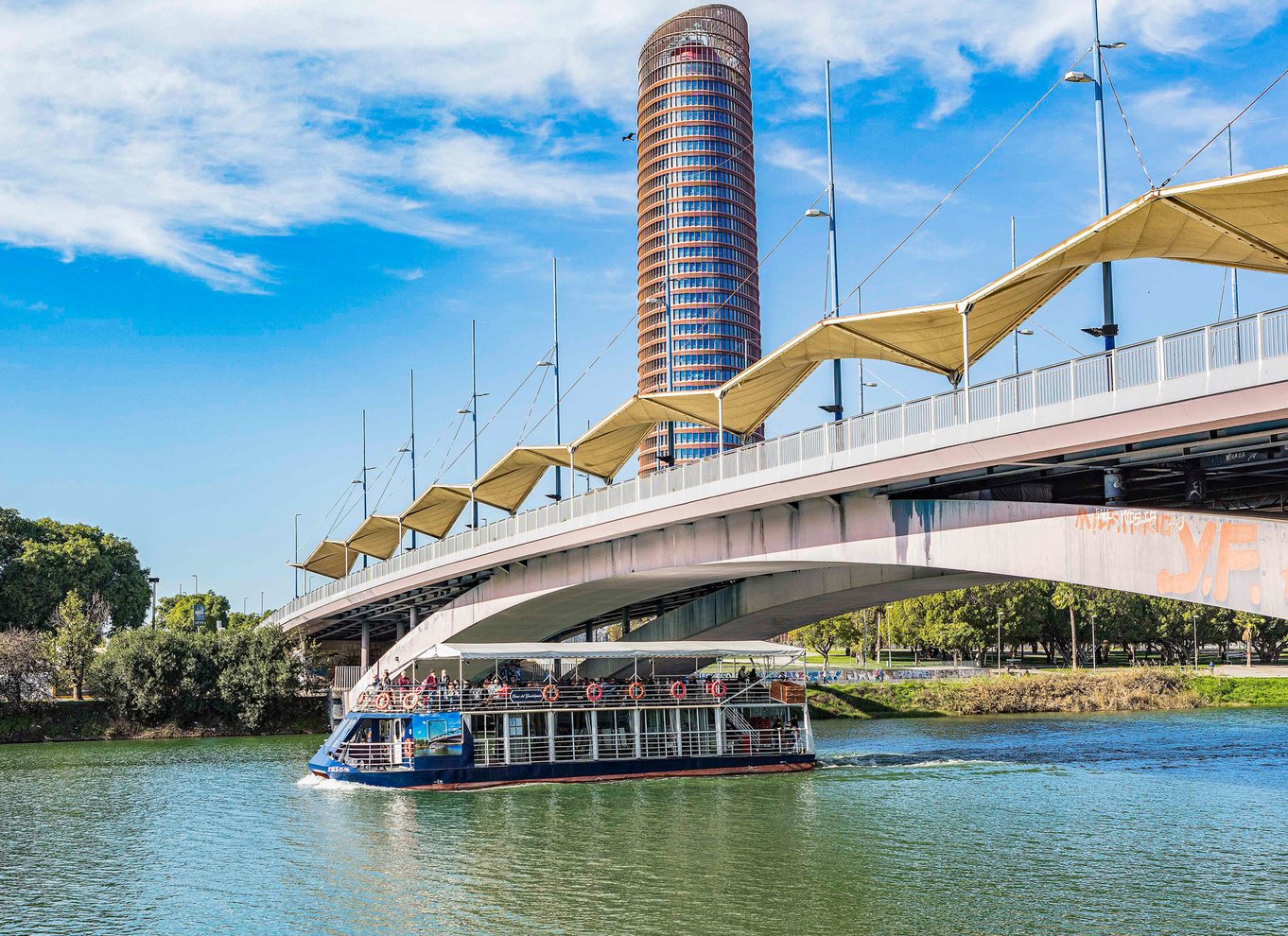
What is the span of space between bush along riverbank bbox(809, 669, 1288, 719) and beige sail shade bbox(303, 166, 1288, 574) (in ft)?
88.5

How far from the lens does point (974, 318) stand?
40.4 m

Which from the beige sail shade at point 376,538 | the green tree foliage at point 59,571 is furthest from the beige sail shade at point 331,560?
the green tree foliage at point 59,571

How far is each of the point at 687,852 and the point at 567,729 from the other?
17117mm

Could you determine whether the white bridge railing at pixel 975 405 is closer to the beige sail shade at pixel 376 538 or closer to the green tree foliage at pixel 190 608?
the beige sail shade at pixel 376 538

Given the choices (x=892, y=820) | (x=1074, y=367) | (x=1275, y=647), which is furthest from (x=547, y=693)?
(x=1275, y=647)

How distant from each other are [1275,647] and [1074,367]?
3911 inches

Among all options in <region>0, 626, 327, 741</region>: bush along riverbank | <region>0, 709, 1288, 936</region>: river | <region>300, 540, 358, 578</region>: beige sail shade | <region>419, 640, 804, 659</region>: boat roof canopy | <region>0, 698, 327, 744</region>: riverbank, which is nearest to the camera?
<region>0, 709, 1288, 936</region>: river

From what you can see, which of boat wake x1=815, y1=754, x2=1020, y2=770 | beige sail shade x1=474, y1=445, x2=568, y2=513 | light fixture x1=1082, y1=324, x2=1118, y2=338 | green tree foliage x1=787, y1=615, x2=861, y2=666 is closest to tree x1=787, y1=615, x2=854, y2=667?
green tree foliage x1=787, y1=615, x2=861, y2=666

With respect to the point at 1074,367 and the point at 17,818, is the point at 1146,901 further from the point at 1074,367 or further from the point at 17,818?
the point at 17,818

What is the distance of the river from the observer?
85.0ft

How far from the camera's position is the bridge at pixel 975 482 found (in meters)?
29.5

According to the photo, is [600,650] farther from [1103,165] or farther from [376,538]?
[376,538]

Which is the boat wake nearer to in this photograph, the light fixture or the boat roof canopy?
the boat roof canopy

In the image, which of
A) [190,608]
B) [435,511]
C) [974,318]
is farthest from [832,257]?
[190,608]
